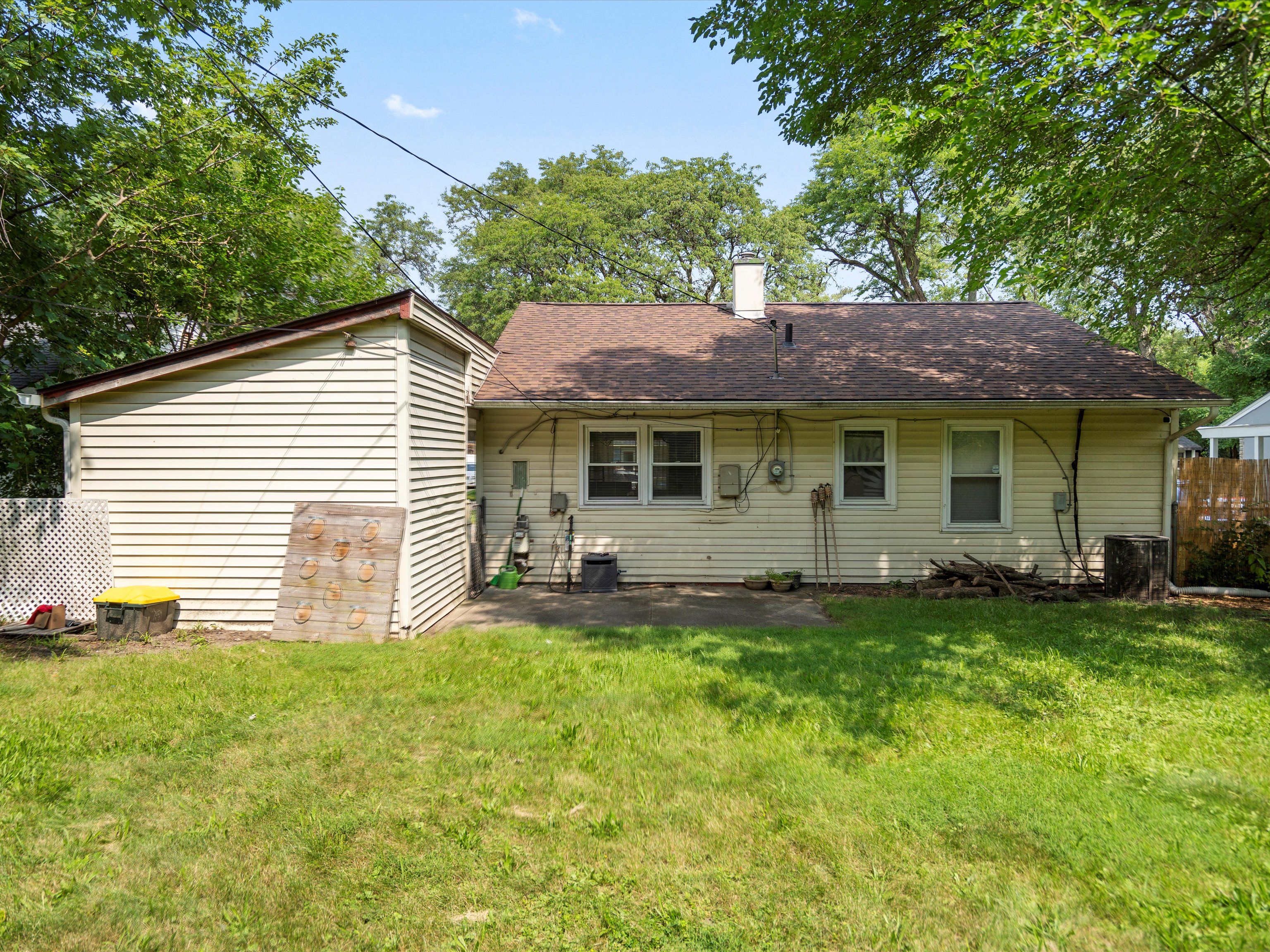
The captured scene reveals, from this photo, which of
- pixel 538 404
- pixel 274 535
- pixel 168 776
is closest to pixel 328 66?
pixel 538 404

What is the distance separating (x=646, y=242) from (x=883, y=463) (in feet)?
66.4

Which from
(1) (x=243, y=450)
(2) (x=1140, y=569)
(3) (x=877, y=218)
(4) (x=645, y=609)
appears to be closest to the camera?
(1) (x=243, y=450)

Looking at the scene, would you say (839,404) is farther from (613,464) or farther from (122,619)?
(122,619)

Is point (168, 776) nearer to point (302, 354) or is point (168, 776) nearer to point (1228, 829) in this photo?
point (302, 354)

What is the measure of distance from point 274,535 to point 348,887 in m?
4.91

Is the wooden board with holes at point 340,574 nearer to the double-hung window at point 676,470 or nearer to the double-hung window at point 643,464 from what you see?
the double-hung window at point 643,464

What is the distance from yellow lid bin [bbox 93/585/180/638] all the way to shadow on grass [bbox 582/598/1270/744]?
14.3 ft

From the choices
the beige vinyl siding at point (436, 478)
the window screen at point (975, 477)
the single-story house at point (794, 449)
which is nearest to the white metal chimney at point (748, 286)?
the single-story house at point (794, 449)

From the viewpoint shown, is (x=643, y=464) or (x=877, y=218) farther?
(x=877, y=218)

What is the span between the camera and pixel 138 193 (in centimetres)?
895

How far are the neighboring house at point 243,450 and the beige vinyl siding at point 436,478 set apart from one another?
1.6 inches

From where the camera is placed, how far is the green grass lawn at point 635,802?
258cm

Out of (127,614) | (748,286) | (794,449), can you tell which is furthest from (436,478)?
(748,286)

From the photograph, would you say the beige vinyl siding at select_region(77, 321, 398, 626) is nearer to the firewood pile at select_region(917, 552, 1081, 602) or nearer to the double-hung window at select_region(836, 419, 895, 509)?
the double-hung window at select_region(836, 419, 895, 509)
